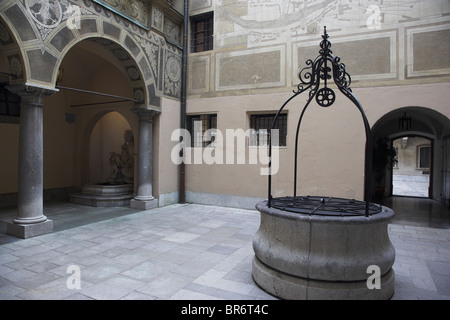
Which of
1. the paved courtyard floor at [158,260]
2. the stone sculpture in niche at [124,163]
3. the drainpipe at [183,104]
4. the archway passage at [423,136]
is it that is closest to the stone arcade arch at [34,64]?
the paved courtyard floor at [158,260]

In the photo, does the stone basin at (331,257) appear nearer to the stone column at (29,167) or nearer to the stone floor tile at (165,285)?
the stone floor tile at (165,285)

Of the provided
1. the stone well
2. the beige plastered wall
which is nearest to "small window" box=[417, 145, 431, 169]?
the beige plastered wall

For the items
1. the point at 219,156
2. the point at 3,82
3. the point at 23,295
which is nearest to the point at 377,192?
the point at 219,156

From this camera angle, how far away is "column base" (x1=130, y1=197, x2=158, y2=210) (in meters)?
8.52

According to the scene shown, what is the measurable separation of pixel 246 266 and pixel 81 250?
283cm

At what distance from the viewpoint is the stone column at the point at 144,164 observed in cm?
860

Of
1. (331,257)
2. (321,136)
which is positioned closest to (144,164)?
(321,136)

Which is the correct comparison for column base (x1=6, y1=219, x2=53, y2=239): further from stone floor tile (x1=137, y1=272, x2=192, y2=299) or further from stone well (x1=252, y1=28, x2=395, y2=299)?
stone well (x1=252, y1=28, x2=395, y2=299)

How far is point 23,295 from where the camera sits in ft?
11.0

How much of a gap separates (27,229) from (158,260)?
9.43 ft

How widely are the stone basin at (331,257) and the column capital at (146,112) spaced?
6.20 metres

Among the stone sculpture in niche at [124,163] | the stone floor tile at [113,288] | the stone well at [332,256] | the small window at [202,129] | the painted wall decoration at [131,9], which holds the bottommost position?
the stone floor tile at [113,288]

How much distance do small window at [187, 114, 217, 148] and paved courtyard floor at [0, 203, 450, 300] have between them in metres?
3.02

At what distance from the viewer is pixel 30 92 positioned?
18.0 ft
